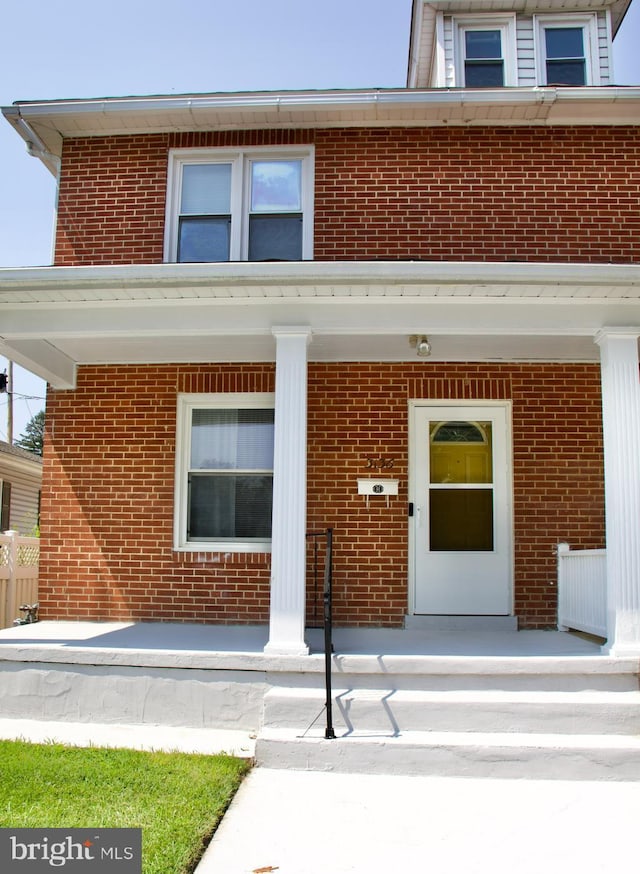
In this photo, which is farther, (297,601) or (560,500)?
(560,500)

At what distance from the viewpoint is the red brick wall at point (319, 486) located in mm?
6727

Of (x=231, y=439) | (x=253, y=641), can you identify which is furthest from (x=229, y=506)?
(x=253, y=641)

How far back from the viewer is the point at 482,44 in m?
8.74

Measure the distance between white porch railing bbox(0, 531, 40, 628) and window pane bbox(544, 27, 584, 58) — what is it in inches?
339

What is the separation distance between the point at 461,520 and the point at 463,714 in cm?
237

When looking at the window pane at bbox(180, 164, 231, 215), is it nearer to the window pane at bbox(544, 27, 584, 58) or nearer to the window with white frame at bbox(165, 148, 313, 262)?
the window with white frame at bbox(165, 148, 313, 262)

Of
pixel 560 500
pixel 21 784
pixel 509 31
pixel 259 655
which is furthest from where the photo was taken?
pixel 509 31

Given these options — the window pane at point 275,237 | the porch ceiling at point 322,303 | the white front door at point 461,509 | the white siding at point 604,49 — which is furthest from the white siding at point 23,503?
the white siding at point 604,49

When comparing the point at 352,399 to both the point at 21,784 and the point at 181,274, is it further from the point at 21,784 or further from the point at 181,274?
the point at 21,784

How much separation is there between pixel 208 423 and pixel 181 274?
7.30ft

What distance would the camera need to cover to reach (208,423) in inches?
281

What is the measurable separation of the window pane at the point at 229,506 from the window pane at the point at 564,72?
5.74 metres

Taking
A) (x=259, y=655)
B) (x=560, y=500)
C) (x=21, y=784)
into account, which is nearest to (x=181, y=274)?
(x=259, y=655)

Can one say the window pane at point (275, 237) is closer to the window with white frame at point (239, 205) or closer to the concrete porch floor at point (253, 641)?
the window with white frame at point (239, 205)
